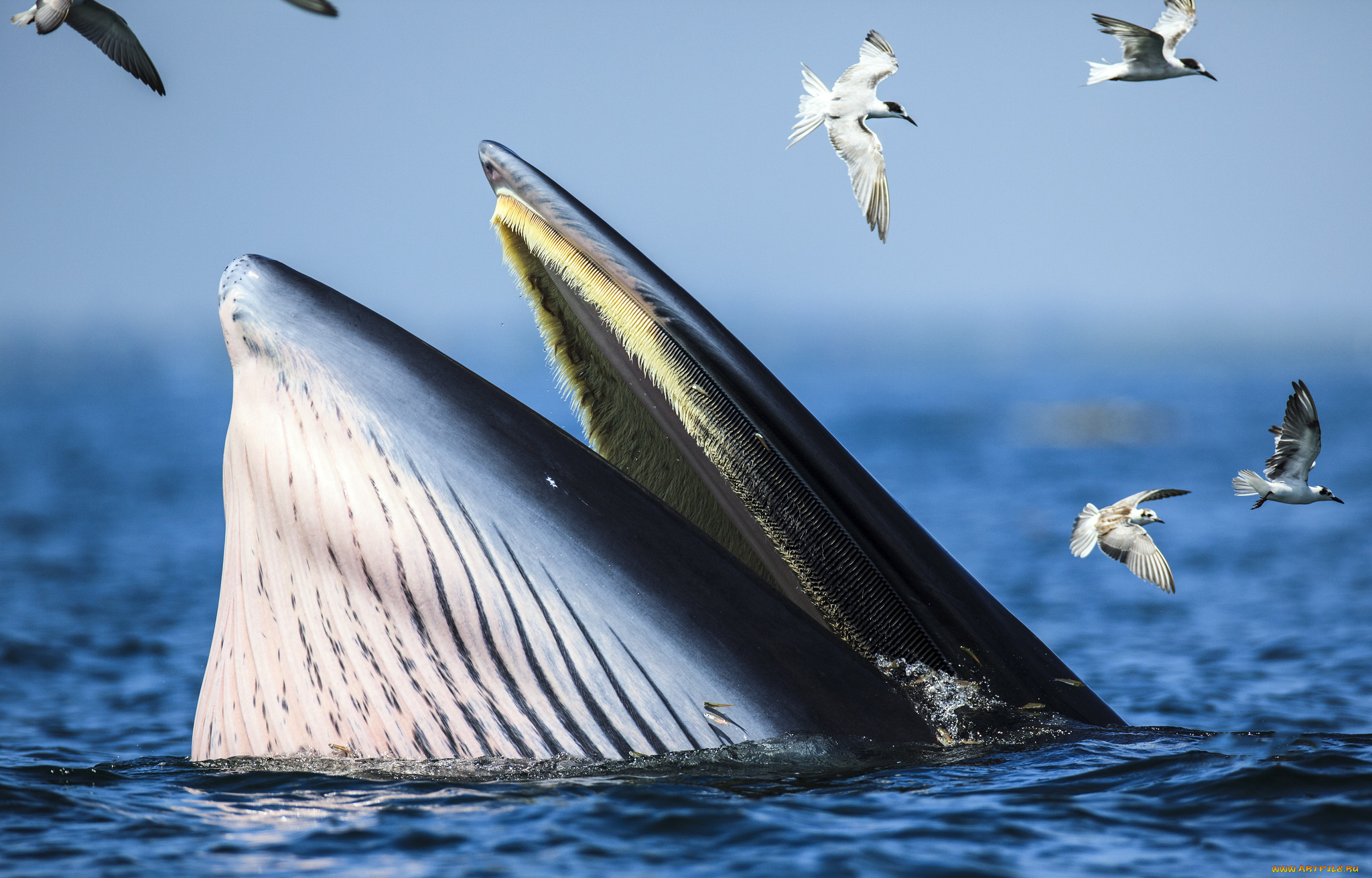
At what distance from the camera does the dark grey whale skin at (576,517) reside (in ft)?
16.5

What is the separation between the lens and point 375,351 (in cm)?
508

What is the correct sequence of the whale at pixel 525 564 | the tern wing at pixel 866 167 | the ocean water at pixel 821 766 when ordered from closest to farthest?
the ocean water at pixel 821 766
the whale at pixel 525 564
the tern wing at pixel 866 167

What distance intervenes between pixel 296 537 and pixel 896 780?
2.76 m

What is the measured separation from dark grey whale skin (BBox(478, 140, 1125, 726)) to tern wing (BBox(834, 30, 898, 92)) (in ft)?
6.94

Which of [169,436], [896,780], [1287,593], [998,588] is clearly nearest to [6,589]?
[998,588]

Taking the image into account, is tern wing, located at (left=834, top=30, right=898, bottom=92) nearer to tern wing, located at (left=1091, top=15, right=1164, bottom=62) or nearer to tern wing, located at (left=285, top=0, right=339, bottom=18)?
tern wing, located at (left=1091, top=15, right=1164, bottom=62)

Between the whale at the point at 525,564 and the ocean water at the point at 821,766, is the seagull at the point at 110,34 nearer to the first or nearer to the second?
the whale at the point at 525,564

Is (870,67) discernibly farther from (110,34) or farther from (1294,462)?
(110,34)

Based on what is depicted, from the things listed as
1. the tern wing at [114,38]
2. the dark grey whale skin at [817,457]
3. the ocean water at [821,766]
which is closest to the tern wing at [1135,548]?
the ocean water at [821,766]

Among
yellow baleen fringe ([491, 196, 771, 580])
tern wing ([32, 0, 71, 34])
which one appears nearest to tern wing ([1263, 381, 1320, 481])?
yellow baleen fringe ([491, 196, 771, 580])

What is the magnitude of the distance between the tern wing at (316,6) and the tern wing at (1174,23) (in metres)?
4.20

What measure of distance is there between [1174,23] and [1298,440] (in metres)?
2.30

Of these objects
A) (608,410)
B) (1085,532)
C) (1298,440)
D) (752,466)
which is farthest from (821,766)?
(1298,440)

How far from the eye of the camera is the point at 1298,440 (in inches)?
249
